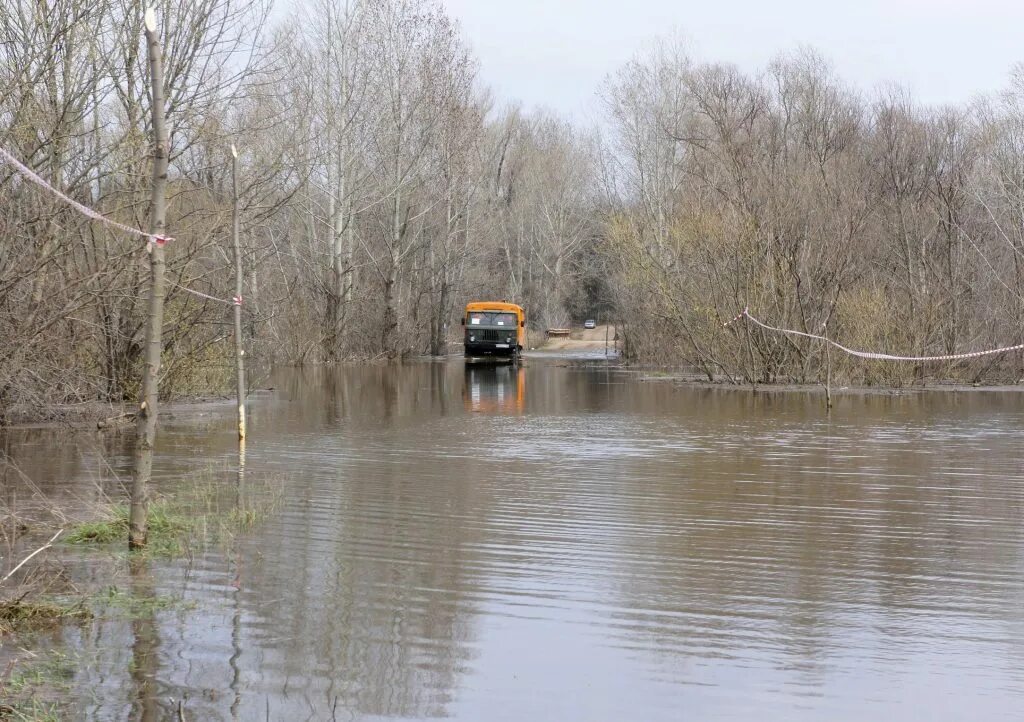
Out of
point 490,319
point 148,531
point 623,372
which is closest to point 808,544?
point 148,531

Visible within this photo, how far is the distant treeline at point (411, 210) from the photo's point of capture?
16188 mm

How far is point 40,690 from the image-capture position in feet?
19.4

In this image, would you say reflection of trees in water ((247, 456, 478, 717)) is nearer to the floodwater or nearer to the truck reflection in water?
the floodwater

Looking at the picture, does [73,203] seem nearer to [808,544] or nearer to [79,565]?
[79,565]

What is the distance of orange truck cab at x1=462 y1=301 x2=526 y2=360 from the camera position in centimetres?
5581

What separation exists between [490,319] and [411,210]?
5876 millimetres

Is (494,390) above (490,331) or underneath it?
underneath

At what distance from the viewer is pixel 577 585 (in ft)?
28.2

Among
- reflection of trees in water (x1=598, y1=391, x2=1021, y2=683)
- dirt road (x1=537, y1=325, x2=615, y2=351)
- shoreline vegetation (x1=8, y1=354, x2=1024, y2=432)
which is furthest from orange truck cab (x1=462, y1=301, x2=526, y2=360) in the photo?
reflection of trees in water (x1=598, y1=391, x2=1021, y2=683)

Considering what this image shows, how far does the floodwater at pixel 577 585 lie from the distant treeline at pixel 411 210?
3.12 metres

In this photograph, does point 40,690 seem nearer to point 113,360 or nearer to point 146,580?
point 146,580

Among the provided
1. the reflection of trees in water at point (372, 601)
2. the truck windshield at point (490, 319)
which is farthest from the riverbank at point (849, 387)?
the reflection of trees in water at point (372, 601)

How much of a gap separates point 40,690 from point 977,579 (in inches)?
243

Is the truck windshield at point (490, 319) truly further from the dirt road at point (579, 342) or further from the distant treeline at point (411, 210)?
the dirt road at point (579, 342)
